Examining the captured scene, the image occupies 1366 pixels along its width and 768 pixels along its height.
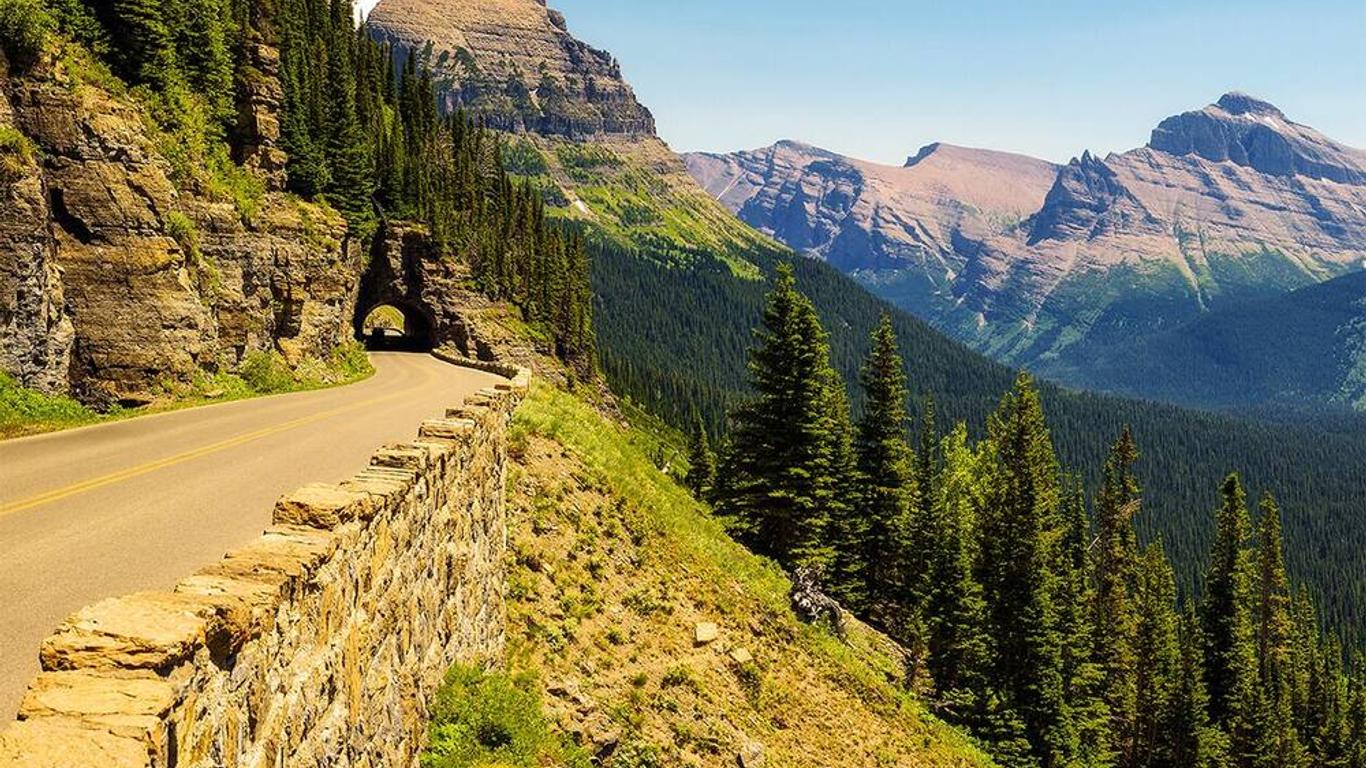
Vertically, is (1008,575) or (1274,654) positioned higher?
(1008,575)

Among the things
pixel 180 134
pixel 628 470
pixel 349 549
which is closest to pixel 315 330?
pixel 180 134

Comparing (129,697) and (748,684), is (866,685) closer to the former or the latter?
(748,684)

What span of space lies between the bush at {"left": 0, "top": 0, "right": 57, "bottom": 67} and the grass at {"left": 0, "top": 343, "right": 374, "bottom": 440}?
10.9 meters

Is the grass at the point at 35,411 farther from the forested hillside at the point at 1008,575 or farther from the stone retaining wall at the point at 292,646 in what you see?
the forested hillside at the point at 1008,575

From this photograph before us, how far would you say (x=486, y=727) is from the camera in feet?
43.8

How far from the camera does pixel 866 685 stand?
3042 cm

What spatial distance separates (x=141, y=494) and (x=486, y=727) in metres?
6.95

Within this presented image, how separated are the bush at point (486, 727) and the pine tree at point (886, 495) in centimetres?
3946

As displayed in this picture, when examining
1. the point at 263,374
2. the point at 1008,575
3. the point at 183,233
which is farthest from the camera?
the point at 1008,575

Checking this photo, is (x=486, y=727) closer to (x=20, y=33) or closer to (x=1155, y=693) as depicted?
(x=20, y=33)

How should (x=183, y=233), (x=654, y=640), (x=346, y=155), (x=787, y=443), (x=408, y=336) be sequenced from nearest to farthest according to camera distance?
(x=654, y=640), (x=183, y=233), (x=787, y=443), (x=346, y=155), (x=408, y=336)

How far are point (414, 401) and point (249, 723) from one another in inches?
1106

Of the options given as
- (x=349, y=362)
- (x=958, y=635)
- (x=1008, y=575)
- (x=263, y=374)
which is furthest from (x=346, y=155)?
(x=1008, y=575)

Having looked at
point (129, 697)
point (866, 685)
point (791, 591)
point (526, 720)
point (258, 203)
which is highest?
point (258, 203)
